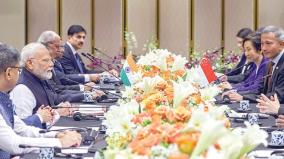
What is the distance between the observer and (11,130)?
3543 millimetres

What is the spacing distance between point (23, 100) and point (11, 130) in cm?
117

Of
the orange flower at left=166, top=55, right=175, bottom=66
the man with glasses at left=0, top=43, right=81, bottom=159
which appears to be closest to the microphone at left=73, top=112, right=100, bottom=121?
the man with glasses at left=0, top=43, right=81, bottom=159

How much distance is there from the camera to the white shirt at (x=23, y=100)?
4.64 metres

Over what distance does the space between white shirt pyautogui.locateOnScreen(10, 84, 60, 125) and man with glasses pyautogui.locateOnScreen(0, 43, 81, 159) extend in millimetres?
696

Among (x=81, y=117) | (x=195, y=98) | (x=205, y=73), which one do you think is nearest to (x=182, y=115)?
(x=195, y=98)

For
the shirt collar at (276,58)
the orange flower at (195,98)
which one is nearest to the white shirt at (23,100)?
the orange flower at (195,98)

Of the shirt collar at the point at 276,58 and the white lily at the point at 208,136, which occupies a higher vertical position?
the shirt collar at the point at 276,58

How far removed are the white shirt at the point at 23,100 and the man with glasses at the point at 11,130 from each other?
27.4 inches

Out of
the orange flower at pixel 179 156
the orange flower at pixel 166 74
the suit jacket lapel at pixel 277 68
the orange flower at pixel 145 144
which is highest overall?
the suit jacket lapel at pixel 277 68

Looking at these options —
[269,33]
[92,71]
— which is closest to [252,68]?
[269,33]

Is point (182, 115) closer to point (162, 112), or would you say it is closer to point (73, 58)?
point (162, 112)

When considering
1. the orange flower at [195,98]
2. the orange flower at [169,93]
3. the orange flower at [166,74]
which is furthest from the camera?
the orange flower at [166,74]

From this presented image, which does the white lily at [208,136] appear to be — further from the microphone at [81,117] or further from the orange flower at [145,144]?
the microphone at [81,117]

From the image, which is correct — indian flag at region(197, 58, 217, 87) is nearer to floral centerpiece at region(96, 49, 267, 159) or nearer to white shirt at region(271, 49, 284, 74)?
white shirt at region(271, 49, 284, 74)
